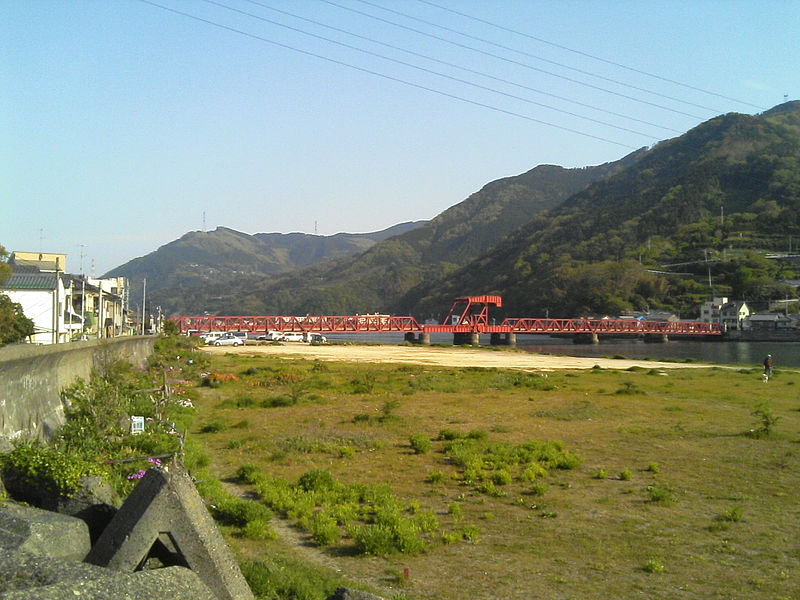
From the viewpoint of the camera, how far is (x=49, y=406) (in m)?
12.0

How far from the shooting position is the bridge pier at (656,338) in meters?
118

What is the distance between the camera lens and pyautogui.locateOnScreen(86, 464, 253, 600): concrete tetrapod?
217 inches

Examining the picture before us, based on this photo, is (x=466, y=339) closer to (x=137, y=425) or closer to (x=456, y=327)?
(x=456, y=327)

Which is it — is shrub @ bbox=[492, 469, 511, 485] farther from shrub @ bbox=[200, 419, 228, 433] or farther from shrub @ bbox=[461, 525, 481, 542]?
shrub @ bbox=[200, 419, 228, 433]

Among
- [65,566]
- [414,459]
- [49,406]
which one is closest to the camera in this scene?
[65,566]

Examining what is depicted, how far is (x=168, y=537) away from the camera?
19.0 ft

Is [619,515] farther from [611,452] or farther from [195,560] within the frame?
[195,560]

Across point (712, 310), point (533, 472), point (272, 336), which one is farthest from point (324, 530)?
point (712, 310)

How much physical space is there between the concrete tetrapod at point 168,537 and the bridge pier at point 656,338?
12057 cm

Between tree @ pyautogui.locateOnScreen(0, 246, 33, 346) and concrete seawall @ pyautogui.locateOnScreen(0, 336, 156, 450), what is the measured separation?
20780 mm

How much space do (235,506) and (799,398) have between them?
83.4ft

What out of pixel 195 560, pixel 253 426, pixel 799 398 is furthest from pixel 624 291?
pixel 195 560

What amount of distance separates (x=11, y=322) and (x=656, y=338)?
10842cm

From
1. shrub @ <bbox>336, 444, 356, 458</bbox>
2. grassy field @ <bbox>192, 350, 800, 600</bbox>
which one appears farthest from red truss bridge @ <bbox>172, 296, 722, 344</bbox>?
shrub @ <bbox>336, 444, 356, 458</bbox>
